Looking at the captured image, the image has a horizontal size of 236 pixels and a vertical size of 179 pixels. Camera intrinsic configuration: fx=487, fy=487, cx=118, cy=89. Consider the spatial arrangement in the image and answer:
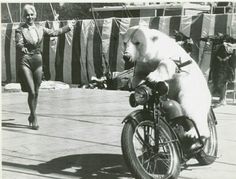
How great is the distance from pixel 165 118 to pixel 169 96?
23 cm

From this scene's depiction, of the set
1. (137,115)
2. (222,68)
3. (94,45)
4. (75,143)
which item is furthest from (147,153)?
(94,45)

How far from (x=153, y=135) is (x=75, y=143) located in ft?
6.14

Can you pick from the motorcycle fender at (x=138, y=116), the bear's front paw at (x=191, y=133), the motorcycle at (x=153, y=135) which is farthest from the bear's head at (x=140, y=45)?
the bear's front paw at (x=191, y=133)

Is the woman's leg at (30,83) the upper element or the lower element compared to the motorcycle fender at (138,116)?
lower

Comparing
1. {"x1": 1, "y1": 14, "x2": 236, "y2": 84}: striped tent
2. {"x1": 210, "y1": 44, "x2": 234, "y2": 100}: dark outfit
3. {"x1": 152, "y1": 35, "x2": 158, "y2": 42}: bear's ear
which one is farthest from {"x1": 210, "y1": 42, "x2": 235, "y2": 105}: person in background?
{"x1": 152, "y1": 35, "x2": 158, "y2": 42}: bear's ear

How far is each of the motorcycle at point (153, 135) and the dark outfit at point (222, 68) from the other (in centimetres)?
633

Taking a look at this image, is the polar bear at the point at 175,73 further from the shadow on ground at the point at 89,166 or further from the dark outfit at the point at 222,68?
the dark outfit at the point at 222,68

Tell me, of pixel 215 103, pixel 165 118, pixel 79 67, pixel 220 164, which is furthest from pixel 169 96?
pixel 79 67

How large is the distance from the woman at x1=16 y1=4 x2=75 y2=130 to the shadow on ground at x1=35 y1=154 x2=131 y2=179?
2.05m

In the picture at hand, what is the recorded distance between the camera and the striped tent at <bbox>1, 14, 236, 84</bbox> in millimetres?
12984

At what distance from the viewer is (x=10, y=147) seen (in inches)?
225

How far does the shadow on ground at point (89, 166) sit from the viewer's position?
4.54m

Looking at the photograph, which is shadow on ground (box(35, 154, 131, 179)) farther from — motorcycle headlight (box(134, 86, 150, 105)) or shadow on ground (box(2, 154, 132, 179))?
motorcycle headlight (box(134, 86, 150, 105))

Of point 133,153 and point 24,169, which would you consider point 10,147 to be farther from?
point 133,153
